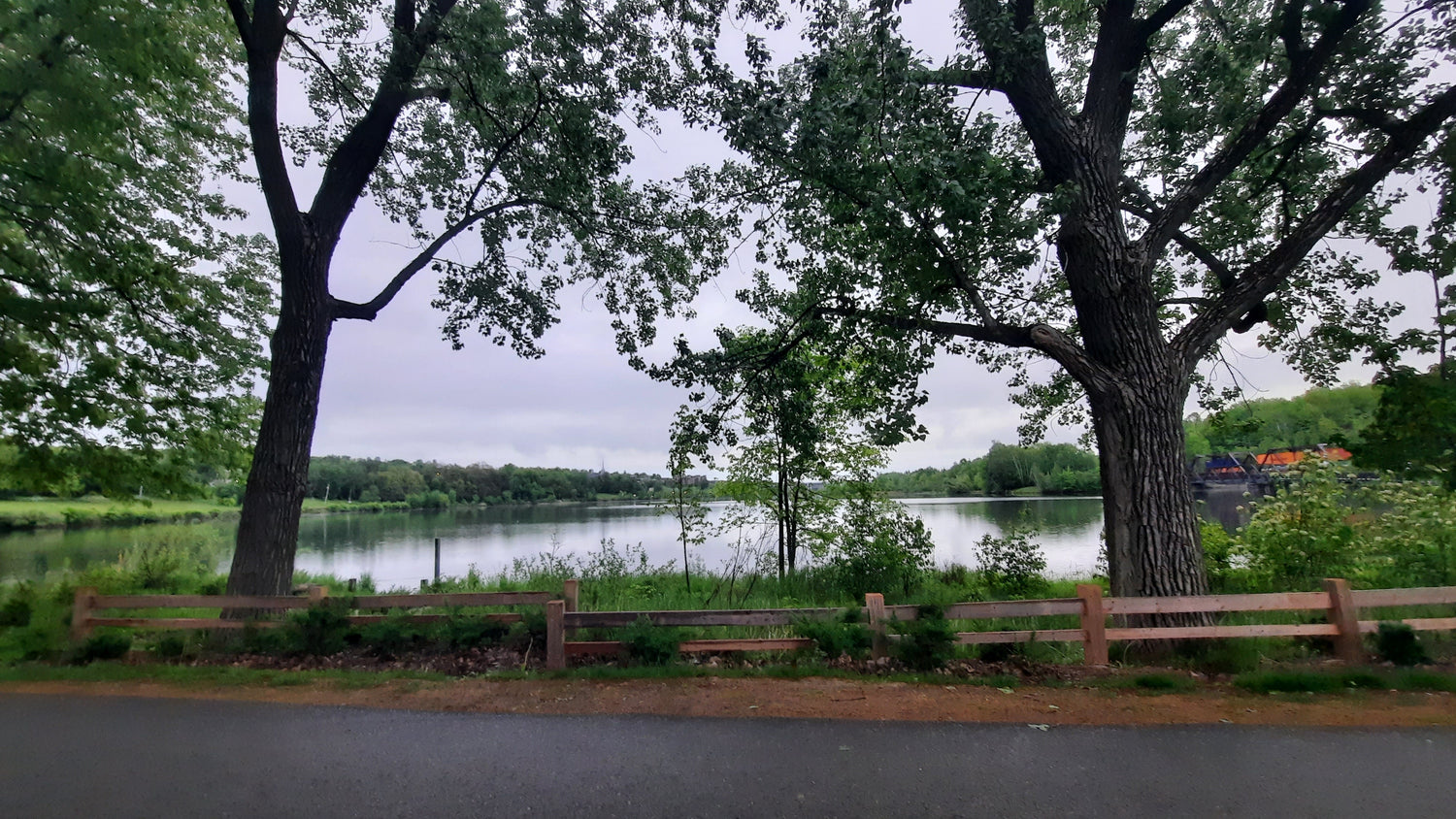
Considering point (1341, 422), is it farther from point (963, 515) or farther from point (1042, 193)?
point (963, 515)

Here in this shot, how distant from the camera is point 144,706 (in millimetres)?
6133

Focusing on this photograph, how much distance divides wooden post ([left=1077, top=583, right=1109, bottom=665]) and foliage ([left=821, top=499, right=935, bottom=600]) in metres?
5.60

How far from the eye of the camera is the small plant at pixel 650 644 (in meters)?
7.05

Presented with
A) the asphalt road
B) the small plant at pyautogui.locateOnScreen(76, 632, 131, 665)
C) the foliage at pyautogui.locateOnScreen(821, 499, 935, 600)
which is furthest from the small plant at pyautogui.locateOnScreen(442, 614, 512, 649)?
the foliage at pyautogui.locateOnScreen(821, 499, 935, 600)

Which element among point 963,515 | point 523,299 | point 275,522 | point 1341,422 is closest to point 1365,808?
point 275,522

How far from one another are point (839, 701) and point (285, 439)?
7339 millimetres

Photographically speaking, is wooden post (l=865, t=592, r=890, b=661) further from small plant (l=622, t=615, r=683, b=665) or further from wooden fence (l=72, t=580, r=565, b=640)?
wooden fence (l=72, t=580, r=565, b=640)

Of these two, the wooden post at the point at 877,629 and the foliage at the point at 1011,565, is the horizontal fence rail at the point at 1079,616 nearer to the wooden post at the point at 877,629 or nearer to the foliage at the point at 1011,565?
the wooden post at the point at 877,629

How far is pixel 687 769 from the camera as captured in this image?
15.0 ft

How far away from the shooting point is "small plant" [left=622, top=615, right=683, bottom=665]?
277 inches

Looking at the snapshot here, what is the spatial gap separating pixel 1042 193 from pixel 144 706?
10959 millimetres

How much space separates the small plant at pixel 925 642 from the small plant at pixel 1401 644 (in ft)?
13.6

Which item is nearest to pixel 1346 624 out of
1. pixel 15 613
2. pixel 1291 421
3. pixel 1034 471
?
pixel 1291 421

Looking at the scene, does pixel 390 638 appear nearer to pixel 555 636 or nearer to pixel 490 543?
pixel 555 636
